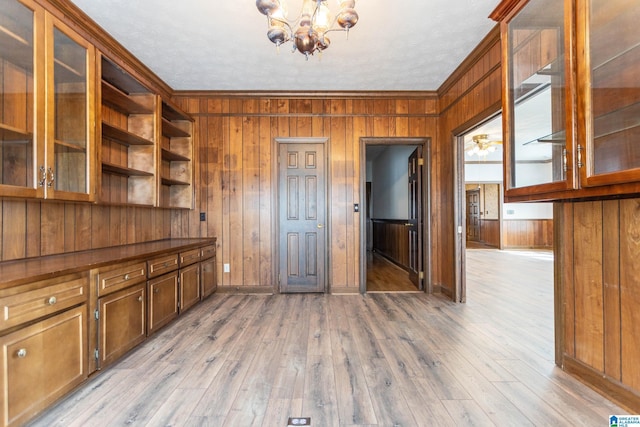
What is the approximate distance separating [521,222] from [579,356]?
28.0ft

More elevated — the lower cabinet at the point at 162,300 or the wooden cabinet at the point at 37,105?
the wooden cabinet at the point at 37,105

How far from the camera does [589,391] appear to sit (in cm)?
179

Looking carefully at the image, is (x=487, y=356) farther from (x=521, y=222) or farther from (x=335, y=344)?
(x=521, y=222)

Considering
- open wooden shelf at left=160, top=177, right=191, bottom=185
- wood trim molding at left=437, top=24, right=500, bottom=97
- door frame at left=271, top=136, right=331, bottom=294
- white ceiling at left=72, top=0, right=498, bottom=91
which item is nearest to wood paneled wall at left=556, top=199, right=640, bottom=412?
wood trim molding at left=437, top=24, right=500, bottom=97

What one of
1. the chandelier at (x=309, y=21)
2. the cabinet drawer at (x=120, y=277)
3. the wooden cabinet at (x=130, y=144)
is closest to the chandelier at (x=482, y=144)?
the chandelier at (x=309, y=21)

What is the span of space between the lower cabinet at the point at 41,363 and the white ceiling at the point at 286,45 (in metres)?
2.45

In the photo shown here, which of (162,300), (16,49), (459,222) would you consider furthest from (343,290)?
(16,49)

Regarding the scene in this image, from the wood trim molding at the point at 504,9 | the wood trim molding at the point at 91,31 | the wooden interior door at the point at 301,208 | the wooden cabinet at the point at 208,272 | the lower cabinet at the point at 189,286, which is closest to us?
the wood trim molding at the point at 504,9

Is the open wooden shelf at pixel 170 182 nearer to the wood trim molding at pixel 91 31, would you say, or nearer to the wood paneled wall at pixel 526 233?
the wood trim molding at pixel 91 31

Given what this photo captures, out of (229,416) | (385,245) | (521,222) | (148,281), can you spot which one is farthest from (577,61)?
(521,222)

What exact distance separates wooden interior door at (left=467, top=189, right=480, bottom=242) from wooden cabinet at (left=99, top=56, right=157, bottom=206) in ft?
35.1

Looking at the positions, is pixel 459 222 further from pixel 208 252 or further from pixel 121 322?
pixel 121 322

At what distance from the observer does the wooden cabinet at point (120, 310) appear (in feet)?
6.40

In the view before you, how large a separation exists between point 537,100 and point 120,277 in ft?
10.5
